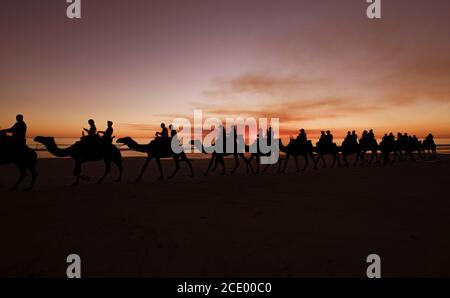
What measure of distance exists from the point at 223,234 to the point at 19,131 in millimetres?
9287

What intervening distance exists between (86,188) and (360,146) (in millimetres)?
22543

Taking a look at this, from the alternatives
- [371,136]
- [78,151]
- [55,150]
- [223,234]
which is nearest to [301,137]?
[371,136]

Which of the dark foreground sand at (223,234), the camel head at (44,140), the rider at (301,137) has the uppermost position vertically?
the rider at (301,137)

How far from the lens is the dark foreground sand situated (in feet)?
14.6

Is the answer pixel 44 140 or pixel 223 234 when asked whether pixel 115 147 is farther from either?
pixel 223 234

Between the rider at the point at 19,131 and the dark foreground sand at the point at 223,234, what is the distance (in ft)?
7.12

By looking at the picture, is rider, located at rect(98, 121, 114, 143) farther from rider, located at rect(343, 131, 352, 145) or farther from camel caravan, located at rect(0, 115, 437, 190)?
rider, located at rect(343, 131, 352, 145)

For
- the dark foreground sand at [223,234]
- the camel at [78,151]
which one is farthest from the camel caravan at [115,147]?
the dark foreground sand at [223,234]

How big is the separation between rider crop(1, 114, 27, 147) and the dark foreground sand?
7.12ft

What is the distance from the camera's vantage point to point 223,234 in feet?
18.7

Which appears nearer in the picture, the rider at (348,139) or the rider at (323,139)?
the rider at (323,139)

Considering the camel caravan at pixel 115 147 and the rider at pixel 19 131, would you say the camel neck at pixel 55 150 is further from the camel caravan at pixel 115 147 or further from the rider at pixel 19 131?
the rider at pixel 19 131

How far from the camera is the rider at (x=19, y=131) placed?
1051cm

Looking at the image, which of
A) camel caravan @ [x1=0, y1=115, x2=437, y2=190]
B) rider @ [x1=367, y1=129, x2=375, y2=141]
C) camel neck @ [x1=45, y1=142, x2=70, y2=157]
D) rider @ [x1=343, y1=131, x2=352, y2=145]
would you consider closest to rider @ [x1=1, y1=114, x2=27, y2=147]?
camel caravan @ [x1=0, y1=115, x2=437, y2=190]
